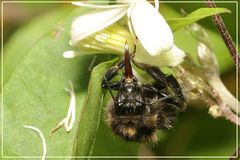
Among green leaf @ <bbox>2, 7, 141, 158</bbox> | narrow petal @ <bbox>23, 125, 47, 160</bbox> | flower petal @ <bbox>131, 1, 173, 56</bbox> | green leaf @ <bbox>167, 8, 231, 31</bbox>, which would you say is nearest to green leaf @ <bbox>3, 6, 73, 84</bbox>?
green leaf @ <bbox>2, 7, 141, 158</bbox>

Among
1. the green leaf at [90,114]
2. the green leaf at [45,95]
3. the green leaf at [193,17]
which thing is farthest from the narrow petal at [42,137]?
the green leaf at [193,17]

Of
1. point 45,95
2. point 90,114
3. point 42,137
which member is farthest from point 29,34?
point 90,114

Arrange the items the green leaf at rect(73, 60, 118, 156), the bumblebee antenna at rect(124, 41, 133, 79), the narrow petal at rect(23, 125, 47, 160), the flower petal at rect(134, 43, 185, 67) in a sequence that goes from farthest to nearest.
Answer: the narrow petal at rect(23, 125, 47, 160)
the flower petal at rect(134, 43, 185, 67)
the green leaf at rect(73, 60, 118, 156)
the bumblebee antenna at rect(124, 41, 133, 79)

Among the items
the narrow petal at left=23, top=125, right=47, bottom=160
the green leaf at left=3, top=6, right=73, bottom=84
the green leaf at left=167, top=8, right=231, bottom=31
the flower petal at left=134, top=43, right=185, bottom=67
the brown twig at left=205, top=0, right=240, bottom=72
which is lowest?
the narrow petal at left=23, top=125, right=47, bottom=160

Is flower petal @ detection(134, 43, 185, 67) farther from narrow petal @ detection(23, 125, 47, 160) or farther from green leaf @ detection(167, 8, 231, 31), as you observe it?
narrow petal @ detection(23, 125, 47, 160)

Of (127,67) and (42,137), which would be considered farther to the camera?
(42,137)

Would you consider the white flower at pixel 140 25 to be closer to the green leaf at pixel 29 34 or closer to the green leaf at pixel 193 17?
the green leaf at pixel 193 17

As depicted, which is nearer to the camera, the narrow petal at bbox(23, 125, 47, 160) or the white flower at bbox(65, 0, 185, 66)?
the white flower at bbox(65, 0, 185, 66)

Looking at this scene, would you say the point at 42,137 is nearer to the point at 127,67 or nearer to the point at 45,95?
the point at 45,95
